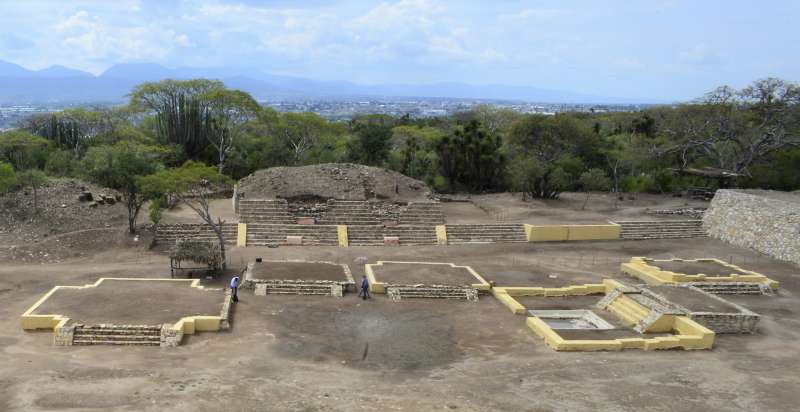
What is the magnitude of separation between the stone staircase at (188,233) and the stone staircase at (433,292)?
32.1 feet

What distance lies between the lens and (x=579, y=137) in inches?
1708

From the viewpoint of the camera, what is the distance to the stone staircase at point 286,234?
2541 centimetres

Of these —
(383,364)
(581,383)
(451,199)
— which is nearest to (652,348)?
(581,383)

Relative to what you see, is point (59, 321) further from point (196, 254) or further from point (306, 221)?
point (306, 221)

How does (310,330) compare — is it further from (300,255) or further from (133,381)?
(300,255)

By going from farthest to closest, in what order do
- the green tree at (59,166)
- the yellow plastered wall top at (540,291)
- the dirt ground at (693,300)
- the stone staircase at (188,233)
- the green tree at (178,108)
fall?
the green tree at (178,108) < the green tree at (59,166) < the stone staircase at (188,233) < the yellow plastered wall top at (540,291) < the dirt ground at (693,300)

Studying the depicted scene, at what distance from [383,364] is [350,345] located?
146cm

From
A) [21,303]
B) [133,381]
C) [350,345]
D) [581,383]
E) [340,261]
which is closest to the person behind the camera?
[133,381]

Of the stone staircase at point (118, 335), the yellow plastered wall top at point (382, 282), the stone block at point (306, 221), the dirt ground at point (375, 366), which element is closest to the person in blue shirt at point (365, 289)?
the dirt ground at point (375, 366)

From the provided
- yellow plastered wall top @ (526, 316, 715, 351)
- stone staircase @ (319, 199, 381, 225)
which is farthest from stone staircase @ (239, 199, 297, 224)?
yellow plastered wall top @ (526, 316, 715, 351)

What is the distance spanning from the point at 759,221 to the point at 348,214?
20386mm

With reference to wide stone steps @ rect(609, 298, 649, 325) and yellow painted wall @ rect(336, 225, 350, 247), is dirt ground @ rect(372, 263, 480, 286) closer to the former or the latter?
yellow painted wall @ rect(336, 225, 350, 247)

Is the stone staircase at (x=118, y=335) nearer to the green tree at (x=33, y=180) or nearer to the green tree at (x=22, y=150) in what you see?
the green tree at (x=33, y=180)

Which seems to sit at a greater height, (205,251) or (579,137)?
(579,137)
